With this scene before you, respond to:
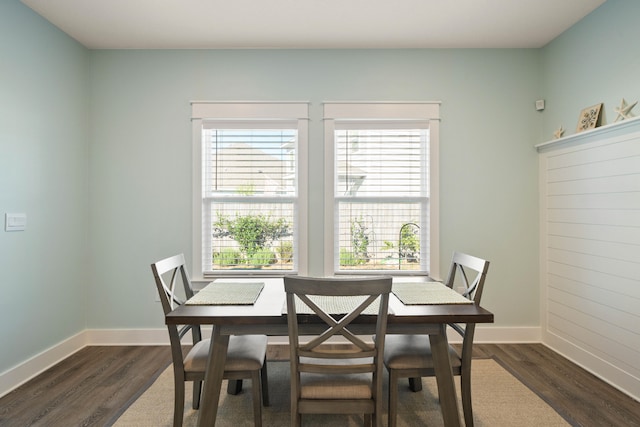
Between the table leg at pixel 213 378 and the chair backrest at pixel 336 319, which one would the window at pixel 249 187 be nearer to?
the table leg at pixel 213 378

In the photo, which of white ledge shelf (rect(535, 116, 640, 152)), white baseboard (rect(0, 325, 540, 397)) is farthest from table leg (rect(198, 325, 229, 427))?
white ledge shelf (rect(535, 116, 640, 152))

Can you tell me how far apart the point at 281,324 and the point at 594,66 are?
3.04 m

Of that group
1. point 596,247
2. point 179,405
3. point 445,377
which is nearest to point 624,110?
point 596,247

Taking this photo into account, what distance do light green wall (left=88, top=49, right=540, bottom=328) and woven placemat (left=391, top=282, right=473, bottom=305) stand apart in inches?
46.9

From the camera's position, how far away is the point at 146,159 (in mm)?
3264

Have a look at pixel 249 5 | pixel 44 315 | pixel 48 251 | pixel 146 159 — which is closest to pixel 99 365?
pixel 44 315

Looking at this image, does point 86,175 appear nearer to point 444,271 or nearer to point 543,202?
point 444,271

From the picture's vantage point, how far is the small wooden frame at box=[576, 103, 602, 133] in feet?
8.76

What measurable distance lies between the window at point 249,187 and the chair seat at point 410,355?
146 centimetres

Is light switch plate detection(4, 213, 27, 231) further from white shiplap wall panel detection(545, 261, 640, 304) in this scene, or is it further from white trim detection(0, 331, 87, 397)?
white shiplap wall panel detection(545, 261, 640, 304)

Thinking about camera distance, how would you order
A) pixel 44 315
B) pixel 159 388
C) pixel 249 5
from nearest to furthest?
pixel 159 388, pixel 249 5, pixel 44 315

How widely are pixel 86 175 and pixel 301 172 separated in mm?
1974

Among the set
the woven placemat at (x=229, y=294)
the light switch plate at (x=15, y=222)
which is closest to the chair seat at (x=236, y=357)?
the woven placemat at (x=229, y=294)

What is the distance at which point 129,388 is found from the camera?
2.46 metres
